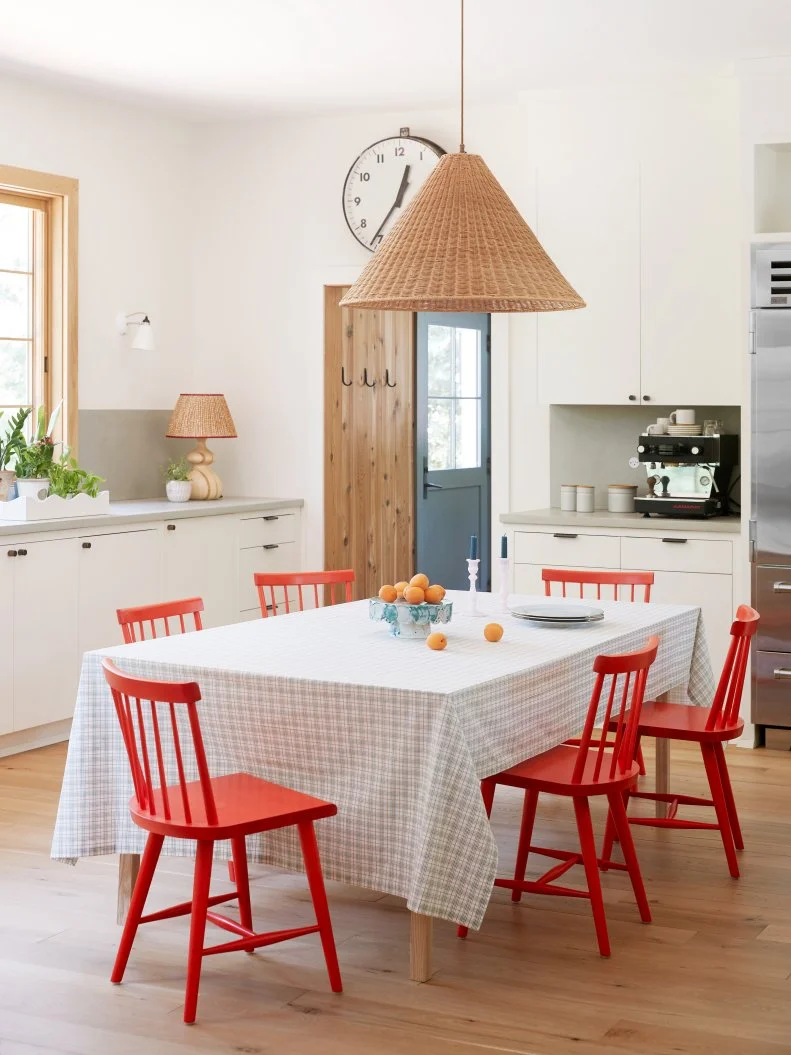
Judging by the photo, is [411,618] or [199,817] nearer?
[199,817]

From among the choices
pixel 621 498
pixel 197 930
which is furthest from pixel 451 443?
pixel 197 930

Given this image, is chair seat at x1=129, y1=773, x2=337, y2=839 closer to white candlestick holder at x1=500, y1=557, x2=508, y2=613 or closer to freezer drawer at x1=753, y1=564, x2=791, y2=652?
white candlestick holder at x1=500, y1=557, x2=508, y2=613

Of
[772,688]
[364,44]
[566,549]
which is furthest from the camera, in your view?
[566,549]

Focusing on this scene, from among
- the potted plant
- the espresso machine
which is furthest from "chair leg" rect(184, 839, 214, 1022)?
the espresso machine

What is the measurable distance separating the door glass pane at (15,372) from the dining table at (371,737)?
8.96ft

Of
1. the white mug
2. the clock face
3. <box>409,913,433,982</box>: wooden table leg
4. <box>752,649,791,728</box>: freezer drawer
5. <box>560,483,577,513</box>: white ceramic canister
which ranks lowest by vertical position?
<box>409,913,433,982</box>: wooden table leg

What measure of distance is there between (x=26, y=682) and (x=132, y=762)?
2387mm

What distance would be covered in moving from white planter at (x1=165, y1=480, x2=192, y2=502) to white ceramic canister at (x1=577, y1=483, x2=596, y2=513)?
1.87m

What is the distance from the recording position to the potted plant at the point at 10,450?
5.70m

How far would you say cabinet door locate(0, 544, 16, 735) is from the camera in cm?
529

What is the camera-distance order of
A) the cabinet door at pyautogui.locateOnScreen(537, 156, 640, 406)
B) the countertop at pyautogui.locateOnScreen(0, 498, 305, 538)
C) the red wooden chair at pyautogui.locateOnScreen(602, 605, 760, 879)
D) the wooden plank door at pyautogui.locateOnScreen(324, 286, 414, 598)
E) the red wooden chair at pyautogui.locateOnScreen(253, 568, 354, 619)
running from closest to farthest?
the red wooden chair at pyautogui.locateOnScreen(602, 605, 760, 879) < the red wooden chair at pyautogui.locateOnScreen(253, 568, 354, 619) < the countertop at pyautogui.locateOnScreen(0, 498, 305, 538) < the cabinet door at pyautogui.locateOnScreen(537, 156, 640, 406) < the wooden plank door at pyautogui.locateOnScreen(324, 286, 414, 598)

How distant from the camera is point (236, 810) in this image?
3.15m

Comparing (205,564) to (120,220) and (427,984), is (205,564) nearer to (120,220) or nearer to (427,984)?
(120,220)

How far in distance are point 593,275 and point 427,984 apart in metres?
3.66
